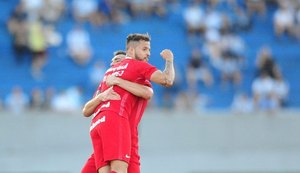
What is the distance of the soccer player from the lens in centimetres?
1053

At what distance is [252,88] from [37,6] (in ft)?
19.1

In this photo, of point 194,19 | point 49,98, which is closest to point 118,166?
point 49,98

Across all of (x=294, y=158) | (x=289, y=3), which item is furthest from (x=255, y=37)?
(x=294, y=158)

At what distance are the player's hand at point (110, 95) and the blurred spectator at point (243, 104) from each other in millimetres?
12720

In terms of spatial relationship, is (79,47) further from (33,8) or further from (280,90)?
(280,90)

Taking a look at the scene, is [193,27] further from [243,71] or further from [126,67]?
[126,67]

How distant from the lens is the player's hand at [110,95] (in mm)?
10742

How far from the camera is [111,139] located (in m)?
10.6

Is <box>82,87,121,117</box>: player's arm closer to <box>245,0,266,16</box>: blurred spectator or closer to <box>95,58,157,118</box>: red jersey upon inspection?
<box>95,58,157,118</box>: red jersey

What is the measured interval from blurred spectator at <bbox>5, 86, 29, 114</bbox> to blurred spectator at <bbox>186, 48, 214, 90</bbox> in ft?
13.6

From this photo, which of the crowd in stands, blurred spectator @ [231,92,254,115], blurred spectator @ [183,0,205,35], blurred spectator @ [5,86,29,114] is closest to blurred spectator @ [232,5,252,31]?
the crowd in stands

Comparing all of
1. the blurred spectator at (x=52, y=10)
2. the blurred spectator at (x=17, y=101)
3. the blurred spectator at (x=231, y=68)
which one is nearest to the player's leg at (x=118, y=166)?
the blurred spectator at (x=17, y=101)

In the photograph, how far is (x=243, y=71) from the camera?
2586 cm

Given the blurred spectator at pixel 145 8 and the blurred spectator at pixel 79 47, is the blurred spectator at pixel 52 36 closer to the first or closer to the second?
the blurred spectator at pixel 79 47
